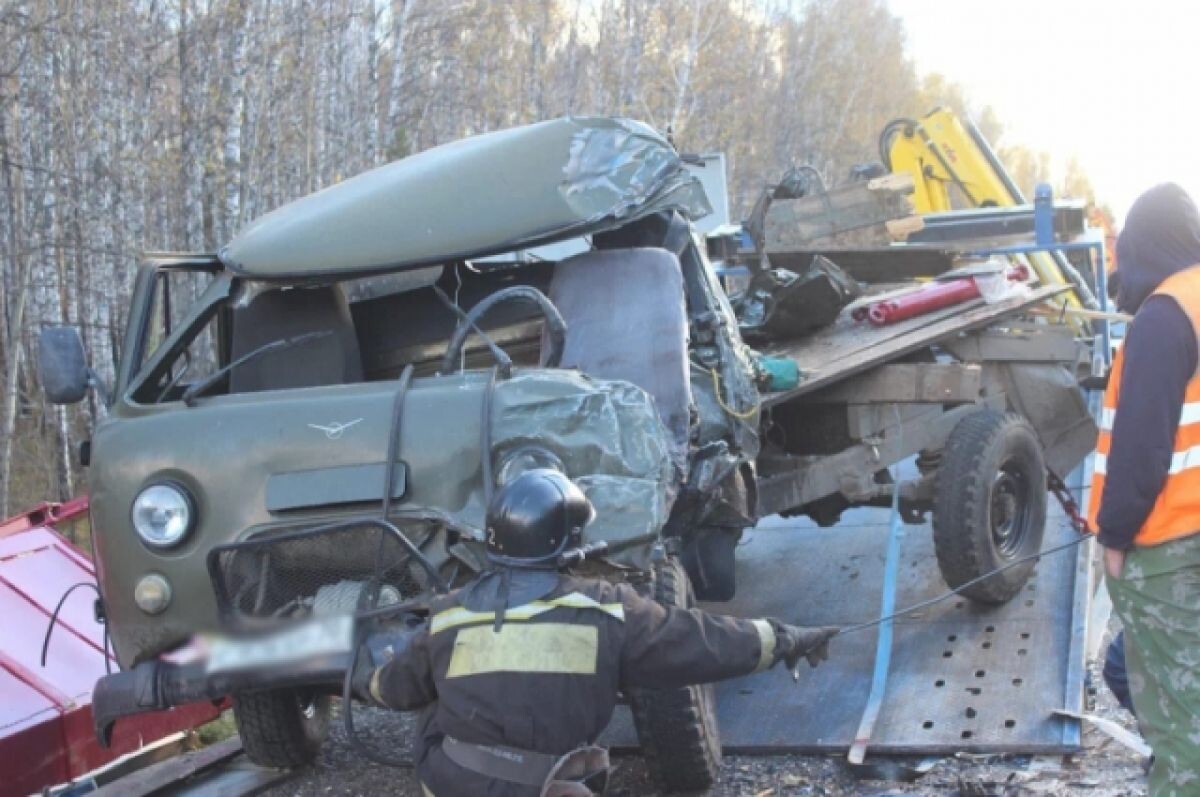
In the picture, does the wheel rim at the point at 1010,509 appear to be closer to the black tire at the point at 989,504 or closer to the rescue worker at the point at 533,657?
the black tire at the point at 989,504

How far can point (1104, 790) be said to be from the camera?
14.5 ft

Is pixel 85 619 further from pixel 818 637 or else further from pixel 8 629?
pixel 818 637

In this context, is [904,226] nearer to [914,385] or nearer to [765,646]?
[914,385]

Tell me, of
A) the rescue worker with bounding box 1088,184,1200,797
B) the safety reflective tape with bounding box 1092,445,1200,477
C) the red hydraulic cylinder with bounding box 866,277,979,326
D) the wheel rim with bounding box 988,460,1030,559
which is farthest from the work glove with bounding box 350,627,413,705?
the red hydraulic cylinder with bounding box 866,277,979,326

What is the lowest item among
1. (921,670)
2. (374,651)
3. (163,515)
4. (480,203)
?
(921,670)

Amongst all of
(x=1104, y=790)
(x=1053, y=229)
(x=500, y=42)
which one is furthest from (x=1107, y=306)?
(x=500, y=42)

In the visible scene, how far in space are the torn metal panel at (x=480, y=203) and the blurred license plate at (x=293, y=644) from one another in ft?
4.44

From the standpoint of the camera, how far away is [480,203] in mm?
4898

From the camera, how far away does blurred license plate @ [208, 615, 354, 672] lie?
389cm

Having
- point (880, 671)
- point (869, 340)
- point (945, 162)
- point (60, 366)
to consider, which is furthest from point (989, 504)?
point (945, 162)

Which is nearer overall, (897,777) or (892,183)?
(897,777)

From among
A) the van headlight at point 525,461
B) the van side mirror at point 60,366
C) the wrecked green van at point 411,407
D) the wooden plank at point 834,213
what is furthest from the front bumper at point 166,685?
the wooden plank at point 834,213

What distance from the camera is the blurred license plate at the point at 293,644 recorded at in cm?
389

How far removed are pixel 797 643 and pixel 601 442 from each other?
84 centimetres
